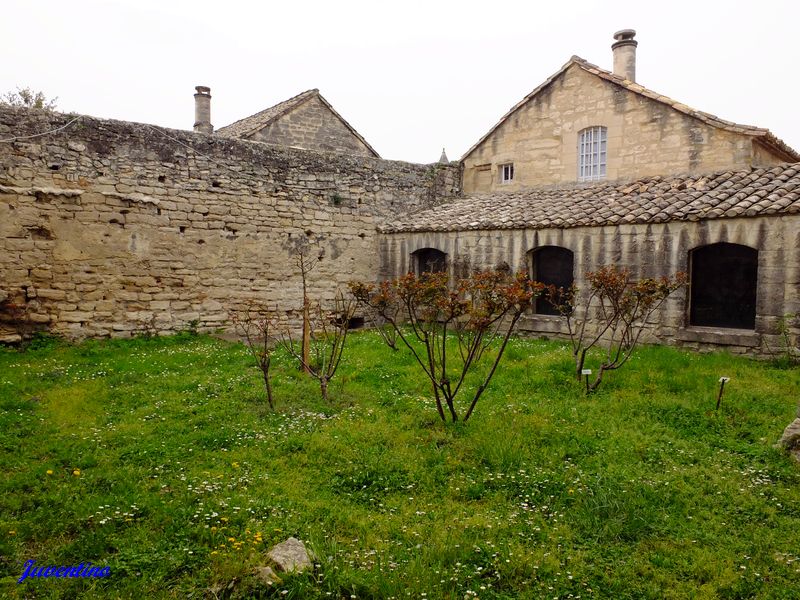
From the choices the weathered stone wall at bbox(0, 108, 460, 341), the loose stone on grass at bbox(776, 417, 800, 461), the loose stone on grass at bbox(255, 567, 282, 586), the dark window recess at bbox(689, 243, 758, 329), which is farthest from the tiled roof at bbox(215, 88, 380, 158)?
the loose stone on grass at bbox(776, 417, 800, 461)

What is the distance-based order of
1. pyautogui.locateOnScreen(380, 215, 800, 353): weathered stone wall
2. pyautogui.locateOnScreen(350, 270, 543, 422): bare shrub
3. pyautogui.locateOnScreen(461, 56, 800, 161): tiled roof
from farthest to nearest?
pyautogui.locateOnScreen(461, 56, 800, 161): tiled roof
pyautogui.locateOnScreen(380, 215, 800, 353): weathered stone wall
pyautogui.locateOnScreen(350, 270, 543, 422): bare shrub

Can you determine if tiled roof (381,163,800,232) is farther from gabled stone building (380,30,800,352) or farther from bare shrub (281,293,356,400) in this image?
bare shrub (281,293,356,400)

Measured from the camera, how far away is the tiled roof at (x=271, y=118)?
17.6 meters

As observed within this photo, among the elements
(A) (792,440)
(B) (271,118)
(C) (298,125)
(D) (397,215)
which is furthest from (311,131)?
(A) (792,440)

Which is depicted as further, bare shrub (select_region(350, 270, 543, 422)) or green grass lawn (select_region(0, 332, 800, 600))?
bare shrub (select_region(350, 270, 543, 422))

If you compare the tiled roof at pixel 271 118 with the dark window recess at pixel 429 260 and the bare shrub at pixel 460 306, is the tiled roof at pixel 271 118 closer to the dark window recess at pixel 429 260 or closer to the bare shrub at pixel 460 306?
the dark window recess at pixel 429 260

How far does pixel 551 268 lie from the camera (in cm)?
1241

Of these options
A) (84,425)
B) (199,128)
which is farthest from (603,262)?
(199,128)

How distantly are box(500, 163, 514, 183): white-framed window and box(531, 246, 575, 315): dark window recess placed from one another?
3.97 m

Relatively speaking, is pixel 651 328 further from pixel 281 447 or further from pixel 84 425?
pixel 84 425

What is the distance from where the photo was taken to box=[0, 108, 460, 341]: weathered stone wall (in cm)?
1007

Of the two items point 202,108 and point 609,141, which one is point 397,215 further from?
point 202,108

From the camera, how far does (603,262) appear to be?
11.0 metres

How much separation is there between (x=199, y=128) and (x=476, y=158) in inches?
383
